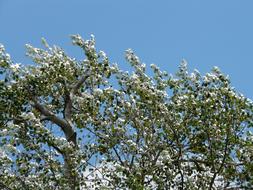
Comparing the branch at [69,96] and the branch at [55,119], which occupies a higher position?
the branch at [69,96]

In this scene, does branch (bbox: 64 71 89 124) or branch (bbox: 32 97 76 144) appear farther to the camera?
branch (bbox: 64 71 89 124)

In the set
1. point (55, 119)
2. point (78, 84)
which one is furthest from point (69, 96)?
point (55, 119)

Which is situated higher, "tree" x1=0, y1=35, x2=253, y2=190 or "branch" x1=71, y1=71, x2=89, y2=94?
"branch" x1=71, y1=71, x2=89, y2=94

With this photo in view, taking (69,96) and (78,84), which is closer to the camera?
(69,96)

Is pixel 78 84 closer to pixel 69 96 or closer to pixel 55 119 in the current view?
pixel 69 96

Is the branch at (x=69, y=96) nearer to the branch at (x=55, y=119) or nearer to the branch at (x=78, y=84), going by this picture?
the branch at (x=78, y=84)

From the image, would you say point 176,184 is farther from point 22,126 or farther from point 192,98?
point 22,126

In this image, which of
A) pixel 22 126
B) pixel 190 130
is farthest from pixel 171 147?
pixel 22 126

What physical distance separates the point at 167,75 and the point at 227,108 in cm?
335

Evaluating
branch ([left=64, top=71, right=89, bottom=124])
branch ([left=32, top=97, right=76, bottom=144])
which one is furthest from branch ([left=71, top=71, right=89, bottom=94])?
branch ([left=32, top=97, right=76, bottom=144])

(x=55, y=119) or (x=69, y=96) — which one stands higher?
(x=69, y=96)

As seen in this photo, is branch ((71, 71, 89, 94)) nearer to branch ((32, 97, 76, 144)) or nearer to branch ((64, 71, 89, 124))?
branch ((64, 71, 89, 124))

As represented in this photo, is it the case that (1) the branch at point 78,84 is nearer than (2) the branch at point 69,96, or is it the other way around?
(2) the branch at point 69,96

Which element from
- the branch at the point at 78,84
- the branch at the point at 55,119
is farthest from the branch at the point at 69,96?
the branch at the point at 55,119
